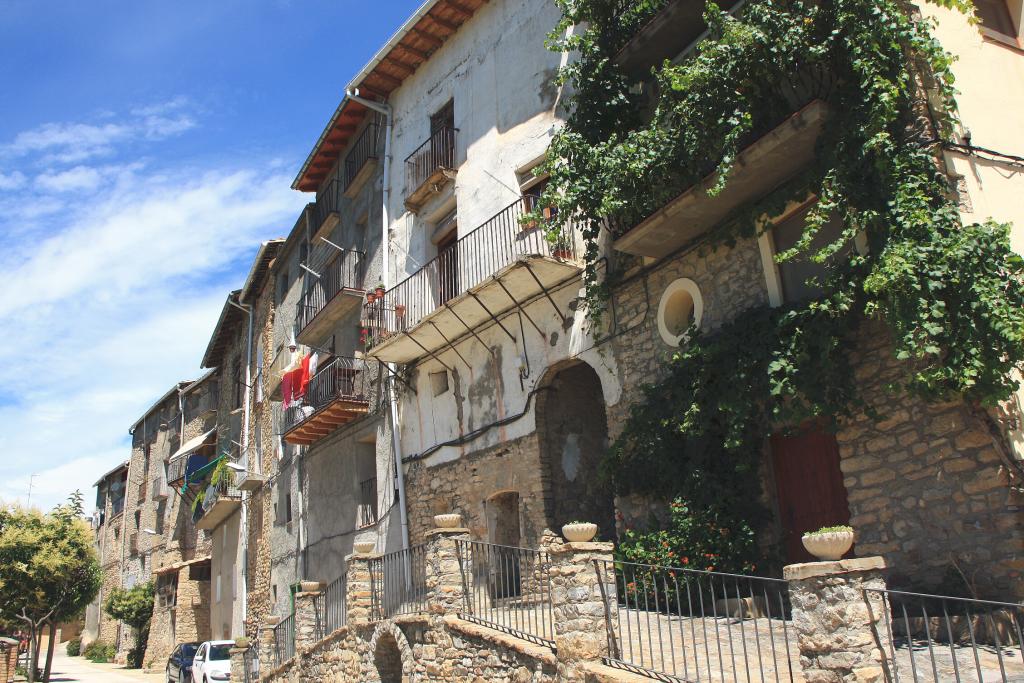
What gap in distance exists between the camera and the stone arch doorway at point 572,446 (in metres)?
13.2

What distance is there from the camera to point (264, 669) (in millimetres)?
15445

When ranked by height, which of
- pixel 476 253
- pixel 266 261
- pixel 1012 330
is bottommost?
pixel 1012 330

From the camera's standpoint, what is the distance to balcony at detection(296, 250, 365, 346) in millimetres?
19319

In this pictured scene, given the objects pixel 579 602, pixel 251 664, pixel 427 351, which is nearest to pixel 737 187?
pixel 579 602

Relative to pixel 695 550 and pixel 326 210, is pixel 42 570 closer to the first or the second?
pixel 326 210

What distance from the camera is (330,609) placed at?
13844 millimetres

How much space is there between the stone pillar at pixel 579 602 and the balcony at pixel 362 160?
43.5 ft

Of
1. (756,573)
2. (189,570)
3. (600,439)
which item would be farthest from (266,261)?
(756,573)

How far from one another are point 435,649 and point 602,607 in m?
3.38

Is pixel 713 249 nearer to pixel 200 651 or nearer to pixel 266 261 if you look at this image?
pixel 200 651

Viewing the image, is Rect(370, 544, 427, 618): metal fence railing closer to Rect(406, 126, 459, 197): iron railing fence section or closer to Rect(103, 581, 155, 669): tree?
Rect(406, 126, 459, 197): iron railing fence section

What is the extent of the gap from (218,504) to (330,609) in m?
14.4

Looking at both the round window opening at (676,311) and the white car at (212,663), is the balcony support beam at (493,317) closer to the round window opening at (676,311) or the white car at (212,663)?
the round window opening at (676,311)

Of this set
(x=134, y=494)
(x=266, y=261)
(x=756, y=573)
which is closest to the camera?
(x=756, y=573)
